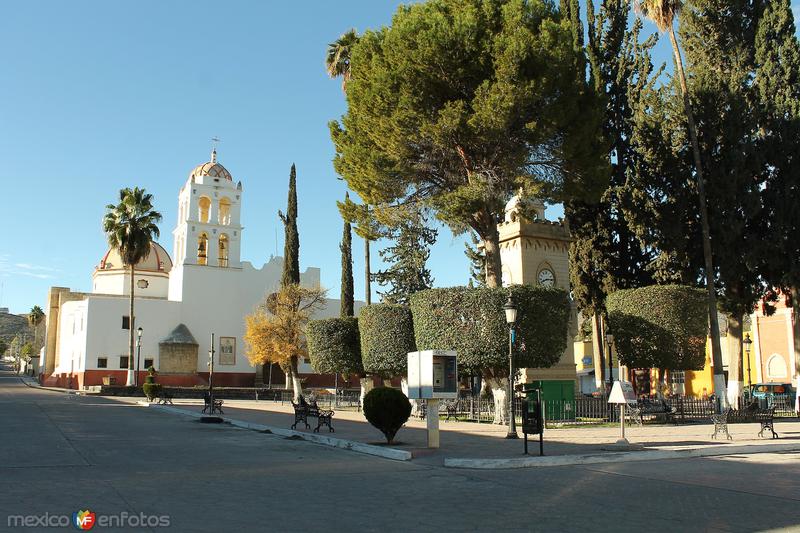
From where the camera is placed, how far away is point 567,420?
976 inches

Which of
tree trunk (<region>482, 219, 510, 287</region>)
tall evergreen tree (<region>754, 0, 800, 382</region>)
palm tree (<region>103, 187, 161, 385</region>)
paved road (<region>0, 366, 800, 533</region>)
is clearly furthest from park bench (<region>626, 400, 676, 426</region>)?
palm tree (<region>103, 187, 161, 385</region>)

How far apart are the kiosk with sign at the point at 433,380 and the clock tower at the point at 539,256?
15312 mm

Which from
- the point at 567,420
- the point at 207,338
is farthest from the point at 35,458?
the point at 207,338

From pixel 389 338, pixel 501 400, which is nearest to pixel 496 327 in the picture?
pixel 501 400

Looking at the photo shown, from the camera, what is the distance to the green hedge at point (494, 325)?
22.4 m

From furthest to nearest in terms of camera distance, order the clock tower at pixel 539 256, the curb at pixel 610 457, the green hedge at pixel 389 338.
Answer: the clock tower at pixel 539 256, the green hedge at pixel 389 338, the curb at pixel 610 457

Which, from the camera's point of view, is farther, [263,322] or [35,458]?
[263,322]

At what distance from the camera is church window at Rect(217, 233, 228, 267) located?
198 ft

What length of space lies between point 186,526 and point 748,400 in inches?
1039

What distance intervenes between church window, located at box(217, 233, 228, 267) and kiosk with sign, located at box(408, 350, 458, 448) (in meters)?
46.7

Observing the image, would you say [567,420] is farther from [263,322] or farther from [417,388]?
[263,322]

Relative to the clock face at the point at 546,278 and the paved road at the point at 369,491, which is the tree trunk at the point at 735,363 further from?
the paved road at the point at 369,491

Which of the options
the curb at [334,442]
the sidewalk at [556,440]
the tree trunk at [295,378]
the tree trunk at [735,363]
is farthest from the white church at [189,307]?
the tree trunk at [735,363]

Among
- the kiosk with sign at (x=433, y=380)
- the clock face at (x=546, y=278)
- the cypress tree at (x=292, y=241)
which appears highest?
the cypress tree at (x=292, y=241)
